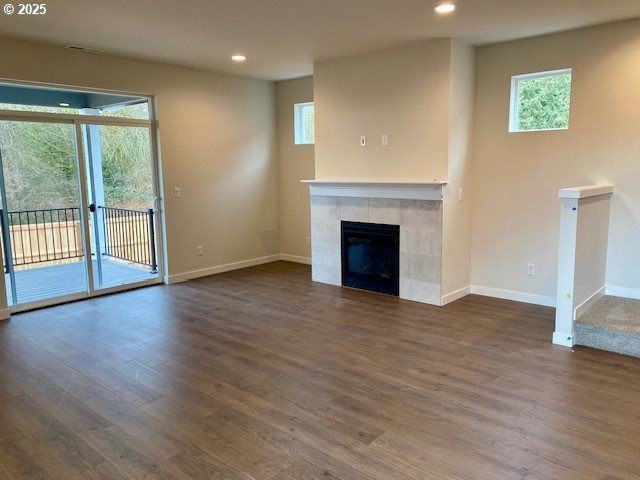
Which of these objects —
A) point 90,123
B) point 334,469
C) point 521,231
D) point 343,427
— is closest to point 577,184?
point 521,231

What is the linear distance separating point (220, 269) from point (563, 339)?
14.7ft

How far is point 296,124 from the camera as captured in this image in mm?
6977

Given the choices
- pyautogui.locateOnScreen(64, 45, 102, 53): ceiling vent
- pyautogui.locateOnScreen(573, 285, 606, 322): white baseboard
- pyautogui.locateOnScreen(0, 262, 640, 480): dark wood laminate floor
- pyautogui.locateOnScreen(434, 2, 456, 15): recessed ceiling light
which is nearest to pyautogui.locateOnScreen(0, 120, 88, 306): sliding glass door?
pyautogui.locateOnScreen(0, 262, 640, 480): dark wood laminate floor

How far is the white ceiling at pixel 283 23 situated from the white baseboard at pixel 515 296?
103 inches

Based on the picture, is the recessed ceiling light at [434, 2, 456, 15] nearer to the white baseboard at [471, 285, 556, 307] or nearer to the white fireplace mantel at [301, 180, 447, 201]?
the white fireplace mantel at [301, 180, 447, 201]

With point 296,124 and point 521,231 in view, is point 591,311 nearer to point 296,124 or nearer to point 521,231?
point 521,231

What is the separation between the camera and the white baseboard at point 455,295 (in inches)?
194

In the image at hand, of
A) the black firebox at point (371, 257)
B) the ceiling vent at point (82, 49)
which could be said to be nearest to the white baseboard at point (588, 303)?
the black firebox at point (371, 257)

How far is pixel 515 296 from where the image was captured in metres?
5.05

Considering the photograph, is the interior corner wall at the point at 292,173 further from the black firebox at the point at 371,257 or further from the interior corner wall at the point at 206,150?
the black firebox at the point at 371,257

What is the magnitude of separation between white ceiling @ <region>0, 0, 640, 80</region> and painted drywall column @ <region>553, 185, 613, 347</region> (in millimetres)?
1531

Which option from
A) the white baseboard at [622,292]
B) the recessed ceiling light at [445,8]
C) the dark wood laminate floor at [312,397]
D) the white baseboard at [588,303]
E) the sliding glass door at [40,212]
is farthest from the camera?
the sliding glass door at [40,212]

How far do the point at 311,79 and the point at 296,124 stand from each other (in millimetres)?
686

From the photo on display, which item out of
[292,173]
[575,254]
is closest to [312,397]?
[575,254]
